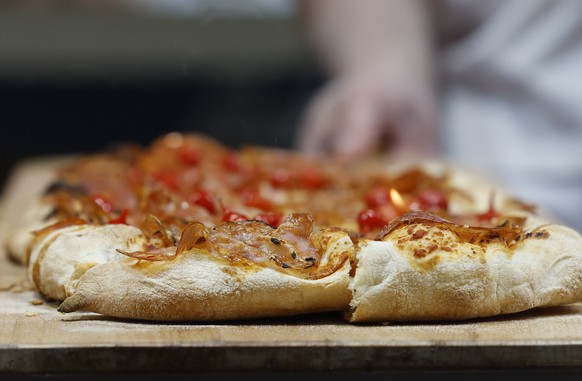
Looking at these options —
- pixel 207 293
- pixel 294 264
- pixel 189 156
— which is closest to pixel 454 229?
pixel 294 264

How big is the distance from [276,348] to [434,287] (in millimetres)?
467

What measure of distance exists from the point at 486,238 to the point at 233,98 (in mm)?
5297

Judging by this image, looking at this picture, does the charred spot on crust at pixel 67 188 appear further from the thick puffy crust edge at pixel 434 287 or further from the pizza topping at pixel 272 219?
the thick puffy crust edge at pixel 434 287

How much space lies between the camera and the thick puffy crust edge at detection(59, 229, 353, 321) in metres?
2.44

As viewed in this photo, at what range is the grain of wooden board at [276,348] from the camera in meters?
2.26

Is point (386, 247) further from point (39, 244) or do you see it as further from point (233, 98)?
point (233, 98)

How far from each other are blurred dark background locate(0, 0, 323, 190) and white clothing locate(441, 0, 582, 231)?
2104 mm

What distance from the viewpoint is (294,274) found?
2.47m

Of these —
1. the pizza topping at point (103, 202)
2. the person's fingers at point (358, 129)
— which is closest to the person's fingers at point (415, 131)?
the person's fingers at point (358, 129)

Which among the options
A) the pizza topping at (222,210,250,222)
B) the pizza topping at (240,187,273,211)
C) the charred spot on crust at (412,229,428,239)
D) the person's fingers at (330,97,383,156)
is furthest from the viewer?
the person's fingers at (330,97,383,156)

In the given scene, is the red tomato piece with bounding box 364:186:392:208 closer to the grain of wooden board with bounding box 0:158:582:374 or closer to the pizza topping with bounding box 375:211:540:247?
the pizza topping with bounding box 375:211:540:247

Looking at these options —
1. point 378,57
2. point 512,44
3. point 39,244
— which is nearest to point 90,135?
point 378,57

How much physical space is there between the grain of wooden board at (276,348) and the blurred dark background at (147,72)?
15.3 ft

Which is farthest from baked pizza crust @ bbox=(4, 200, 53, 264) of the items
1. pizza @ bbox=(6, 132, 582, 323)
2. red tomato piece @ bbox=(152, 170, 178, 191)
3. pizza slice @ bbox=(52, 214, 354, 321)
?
pizza slice @ bbox=(52, 214, 354, 321)
